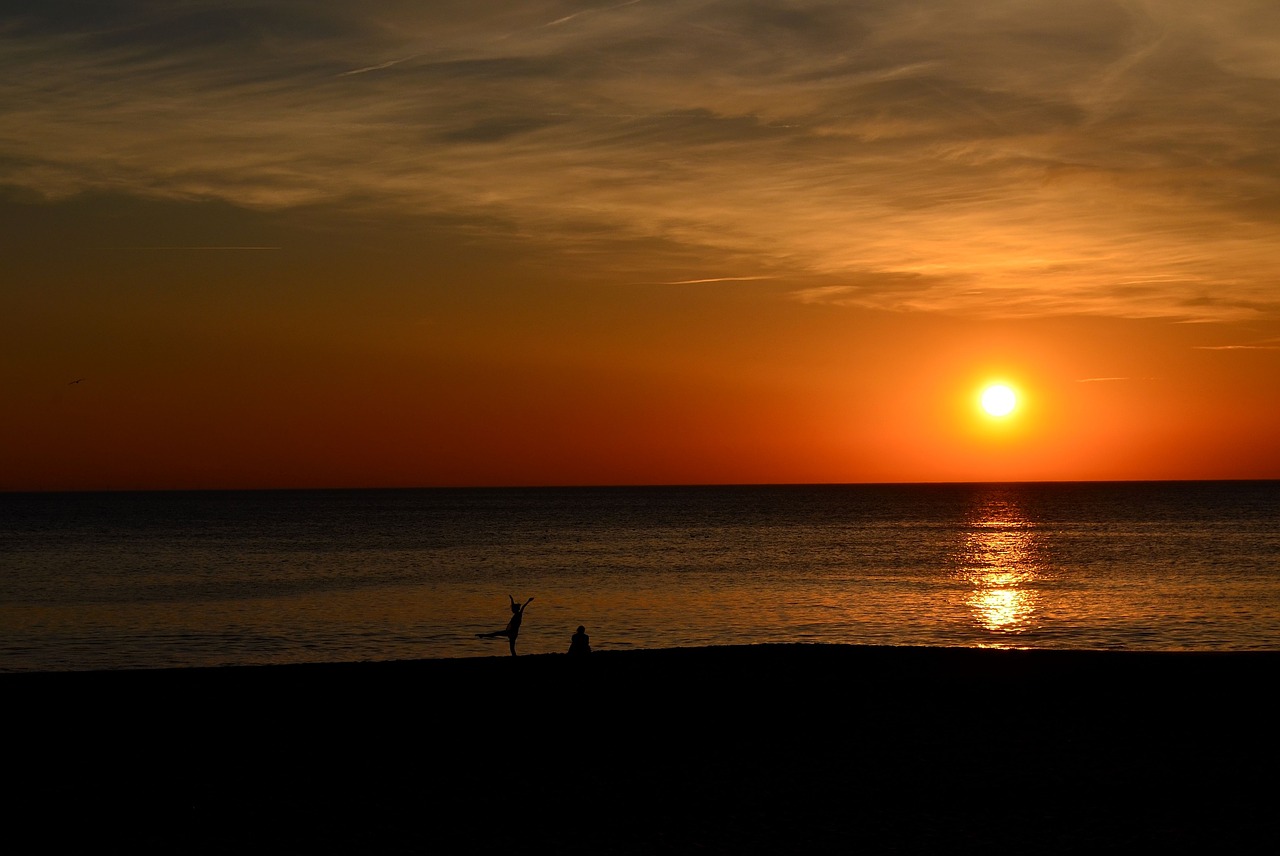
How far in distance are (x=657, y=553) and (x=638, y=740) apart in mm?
65619

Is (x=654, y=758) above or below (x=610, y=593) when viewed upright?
below

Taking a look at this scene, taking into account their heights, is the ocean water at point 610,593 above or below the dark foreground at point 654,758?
above

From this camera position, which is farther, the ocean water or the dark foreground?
the ocean water

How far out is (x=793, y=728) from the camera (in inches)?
628

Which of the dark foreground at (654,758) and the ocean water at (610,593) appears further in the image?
the ocean water at (610,593)

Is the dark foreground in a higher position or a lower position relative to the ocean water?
lower

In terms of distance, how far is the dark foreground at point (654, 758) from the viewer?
11.1m

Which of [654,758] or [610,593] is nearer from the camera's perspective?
[654,758]

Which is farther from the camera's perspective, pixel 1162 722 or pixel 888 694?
pixel 888 694

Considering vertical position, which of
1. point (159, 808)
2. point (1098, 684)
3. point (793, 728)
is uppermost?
point (1098, 684)

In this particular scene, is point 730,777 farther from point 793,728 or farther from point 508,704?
point 508,704

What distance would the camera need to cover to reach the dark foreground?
36.6 ft

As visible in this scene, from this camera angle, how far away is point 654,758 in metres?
14.3

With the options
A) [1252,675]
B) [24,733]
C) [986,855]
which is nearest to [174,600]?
[24,733]
